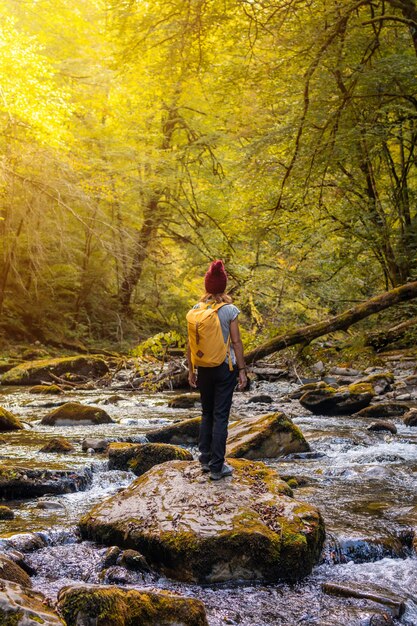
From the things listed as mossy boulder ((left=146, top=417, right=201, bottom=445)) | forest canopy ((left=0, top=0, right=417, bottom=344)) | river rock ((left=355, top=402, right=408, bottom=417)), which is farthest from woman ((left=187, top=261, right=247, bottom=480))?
river rock ((left=355, top=402, right=408, bottom=417))

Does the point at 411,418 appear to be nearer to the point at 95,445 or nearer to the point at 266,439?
the point at 266,439

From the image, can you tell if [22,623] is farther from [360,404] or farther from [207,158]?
[207,158]

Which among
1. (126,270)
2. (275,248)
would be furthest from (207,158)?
(275,248)

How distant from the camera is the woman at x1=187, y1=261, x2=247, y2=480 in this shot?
4930 mm

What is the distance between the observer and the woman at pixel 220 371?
493 centimetres

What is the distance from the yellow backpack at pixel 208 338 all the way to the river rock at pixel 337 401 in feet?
23.6

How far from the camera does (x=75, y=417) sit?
1044 centimetres

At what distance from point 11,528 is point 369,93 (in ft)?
32.9

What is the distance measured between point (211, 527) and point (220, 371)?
3.85 ft

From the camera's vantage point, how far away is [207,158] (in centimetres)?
2252

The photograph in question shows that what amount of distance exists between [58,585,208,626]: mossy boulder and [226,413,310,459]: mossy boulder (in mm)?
4057

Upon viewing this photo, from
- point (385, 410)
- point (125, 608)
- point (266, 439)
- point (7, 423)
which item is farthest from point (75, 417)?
point (125, 608)

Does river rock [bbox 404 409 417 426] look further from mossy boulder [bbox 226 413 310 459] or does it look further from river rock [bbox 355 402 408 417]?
mossy boulder [bbox 226 413 310 459]

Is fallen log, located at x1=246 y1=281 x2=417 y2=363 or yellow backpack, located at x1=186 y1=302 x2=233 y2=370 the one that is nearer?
yellow backpack, located at x1=186 y1=302 x2=233 y2=370
